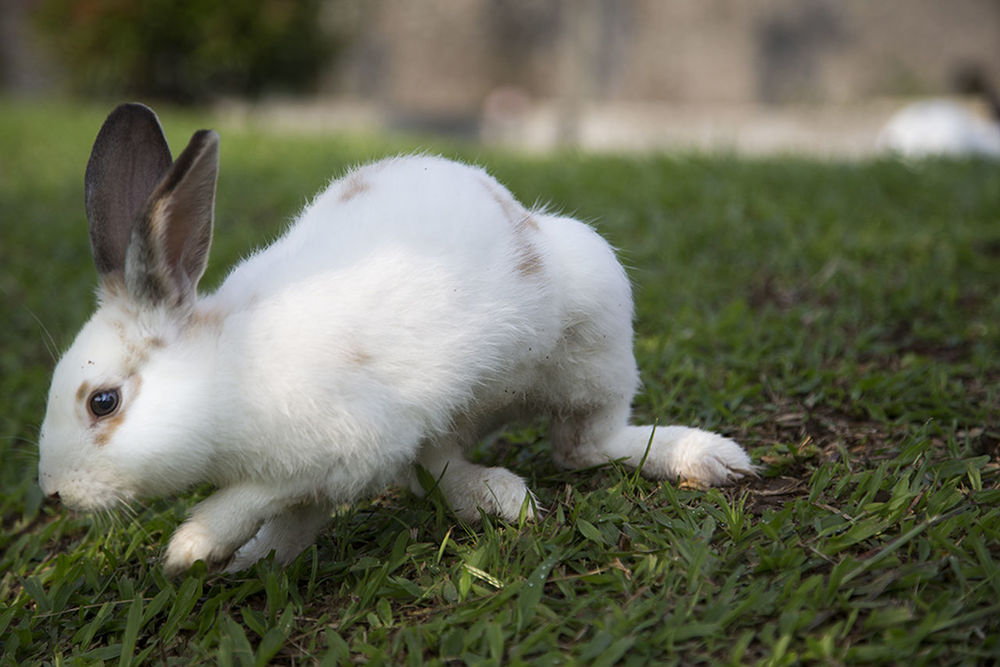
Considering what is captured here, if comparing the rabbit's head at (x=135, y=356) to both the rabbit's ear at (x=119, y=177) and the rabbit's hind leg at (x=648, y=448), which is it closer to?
the rabbit's ear at (x=119, y=177)

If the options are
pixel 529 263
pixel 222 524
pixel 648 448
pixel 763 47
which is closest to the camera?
pixel 222 524

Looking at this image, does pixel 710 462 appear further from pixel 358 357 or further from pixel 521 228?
pixel 358 357

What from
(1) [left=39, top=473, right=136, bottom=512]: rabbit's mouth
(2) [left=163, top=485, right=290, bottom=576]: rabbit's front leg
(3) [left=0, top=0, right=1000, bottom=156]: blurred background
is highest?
(1) [left=39, top=473, right=136, bottom=512]: rabbit's mouth

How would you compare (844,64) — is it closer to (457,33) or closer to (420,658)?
(457,33)

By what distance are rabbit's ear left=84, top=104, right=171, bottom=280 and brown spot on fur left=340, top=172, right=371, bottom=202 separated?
394mm

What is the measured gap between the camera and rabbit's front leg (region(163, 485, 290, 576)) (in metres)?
1.89

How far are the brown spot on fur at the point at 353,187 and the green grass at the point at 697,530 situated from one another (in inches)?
29.2

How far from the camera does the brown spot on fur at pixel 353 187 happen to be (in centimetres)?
216

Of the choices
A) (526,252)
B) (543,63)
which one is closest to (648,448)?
(526,252)

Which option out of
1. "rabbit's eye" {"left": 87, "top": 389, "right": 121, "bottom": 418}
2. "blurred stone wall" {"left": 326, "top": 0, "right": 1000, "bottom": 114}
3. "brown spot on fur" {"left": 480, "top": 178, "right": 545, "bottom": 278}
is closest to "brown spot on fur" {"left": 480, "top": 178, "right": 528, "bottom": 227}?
"brown spot on fur" {"left": 480, "top": 178, "right": 545, "bottom": 278}

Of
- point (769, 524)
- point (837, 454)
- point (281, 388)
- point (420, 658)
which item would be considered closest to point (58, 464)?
point (281, 388)

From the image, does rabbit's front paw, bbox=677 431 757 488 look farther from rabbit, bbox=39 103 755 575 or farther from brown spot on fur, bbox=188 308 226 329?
brown spot on fur, bbox=188 308 226 329

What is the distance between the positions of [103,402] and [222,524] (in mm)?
335

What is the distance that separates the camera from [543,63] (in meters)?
10.7
